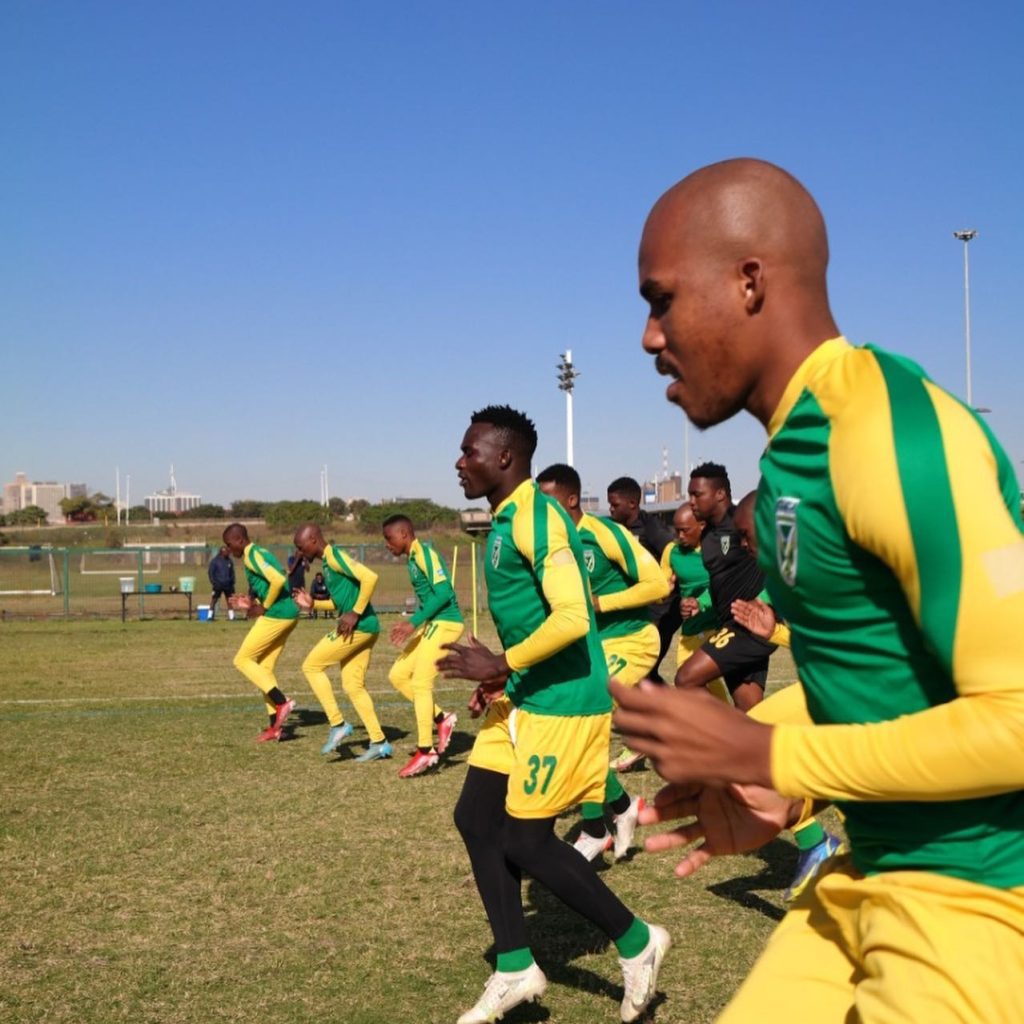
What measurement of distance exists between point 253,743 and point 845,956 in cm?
1066

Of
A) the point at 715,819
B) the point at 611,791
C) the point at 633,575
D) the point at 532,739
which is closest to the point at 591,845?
the point at 611,791

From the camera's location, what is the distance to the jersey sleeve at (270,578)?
43.5 feet

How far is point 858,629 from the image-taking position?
201 cm

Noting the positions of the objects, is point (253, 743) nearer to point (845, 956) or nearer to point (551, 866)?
point (551, 866)

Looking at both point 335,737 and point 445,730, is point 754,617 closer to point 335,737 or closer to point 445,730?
point 445,730

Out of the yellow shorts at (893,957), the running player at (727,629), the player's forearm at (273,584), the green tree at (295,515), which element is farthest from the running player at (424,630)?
the green tree at (295,515)

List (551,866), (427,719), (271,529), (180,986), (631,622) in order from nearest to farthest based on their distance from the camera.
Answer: (551,866) → (180,986) → (631,622) → (427,719) → (271,529)

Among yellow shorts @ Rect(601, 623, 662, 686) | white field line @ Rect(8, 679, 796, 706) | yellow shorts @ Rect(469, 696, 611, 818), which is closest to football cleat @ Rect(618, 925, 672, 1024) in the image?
yellow shorts @ Rect(469, 696, 611, 818)

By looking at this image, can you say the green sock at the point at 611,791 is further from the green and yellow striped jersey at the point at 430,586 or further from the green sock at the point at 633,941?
the green and yellow striped jersey at the point at 430,586

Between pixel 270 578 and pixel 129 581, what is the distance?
20388 mm

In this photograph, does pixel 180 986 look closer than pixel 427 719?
Yes

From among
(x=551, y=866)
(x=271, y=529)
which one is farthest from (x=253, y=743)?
(x=271, y=529)

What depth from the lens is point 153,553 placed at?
1848 inches

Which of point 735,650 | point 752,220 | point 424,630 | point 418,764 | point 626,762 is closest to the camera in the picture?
point 752,220
